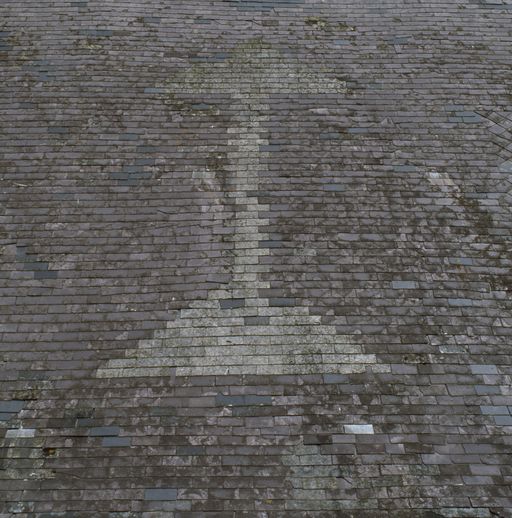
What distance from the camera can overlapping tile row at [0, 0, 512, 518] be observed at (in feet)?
17.7

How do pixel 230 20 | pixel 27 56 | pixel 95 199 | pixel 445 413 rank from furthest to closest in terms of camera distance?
pixel 230 20 < pixel 27 56 < pixel 95 199 < pixel 445 413

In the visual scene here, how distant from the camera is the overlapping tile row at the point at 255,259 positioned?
540cm

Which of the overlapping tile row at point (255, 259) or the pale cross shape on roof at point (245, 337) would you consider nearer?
the overlapping tile row at point (255, 259)

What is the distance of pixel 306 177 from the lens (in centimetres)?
741

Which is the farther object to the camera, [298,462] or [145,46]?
[145,46]

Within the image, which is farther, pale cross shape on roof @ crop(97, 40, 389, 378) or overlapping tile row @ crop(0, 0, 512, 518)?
pale cross shape on roof @ crop(97, 40, 389, 378)

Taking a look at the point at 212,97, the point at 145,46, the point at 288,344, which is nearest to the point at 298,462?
the point at 288,344

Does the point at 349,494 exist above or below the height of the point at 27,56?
below

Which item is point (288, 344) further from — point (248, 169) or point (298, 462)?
point (248, 169)

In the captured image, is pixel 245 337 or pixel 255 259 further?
pixel 255 259

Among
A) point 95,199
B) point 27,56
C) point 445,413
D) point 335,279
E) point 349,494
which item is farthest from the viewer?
point 27,56

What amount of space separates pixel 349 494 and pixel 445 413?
5.00 ft

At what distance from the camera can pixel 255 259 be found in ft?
21.9

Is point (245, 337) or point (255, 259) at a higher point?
point (255, 259)
